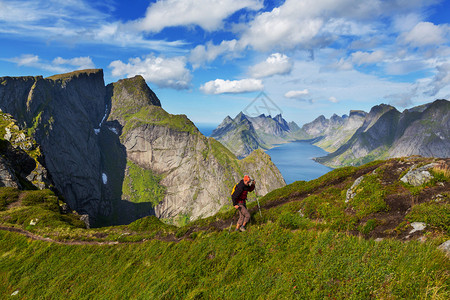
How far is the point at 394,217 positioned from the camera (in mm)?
13234

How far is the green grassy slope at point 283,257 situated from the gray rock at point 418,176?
1.82 ft

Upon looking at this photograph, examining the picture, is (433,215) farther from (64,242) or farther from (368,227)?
(64,242)

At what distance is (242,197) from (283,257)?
630 cm

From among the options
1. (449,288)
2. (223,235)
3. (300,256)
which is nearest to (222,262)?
(223,235)

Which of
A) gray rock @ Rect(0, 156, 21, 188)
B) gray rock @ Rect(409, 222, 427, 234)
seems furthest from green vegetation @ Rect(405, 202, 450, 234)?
gray rock @ Rect(0, 156, 21, 188)

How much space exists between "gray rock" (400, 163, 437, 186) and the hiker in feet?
43.1

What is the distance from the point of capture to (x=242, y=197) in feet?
53.0

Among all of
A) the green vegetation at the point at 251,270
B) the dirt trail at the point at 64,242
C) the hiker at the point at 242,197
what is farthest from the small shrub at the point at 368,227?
the dirt trail at the point at 64,242

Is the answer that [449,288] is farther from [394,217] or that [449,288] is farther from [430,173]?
[430,173]

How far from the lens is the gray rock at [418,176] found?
15.9 metres

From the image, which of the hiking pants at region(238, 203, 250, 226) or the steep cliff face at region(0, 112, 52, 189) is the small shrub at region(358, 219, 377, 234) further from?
the steep cliff face at region(0, 112, 52, 189)

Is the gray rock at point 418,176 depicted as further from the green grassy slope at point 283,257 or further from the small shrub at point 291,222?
the small shrub at point 291,222

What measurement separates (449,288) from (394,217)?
27.2 ft

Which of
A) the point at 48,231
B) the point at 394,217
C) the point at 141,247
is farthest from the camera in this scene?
the point at 48,231
